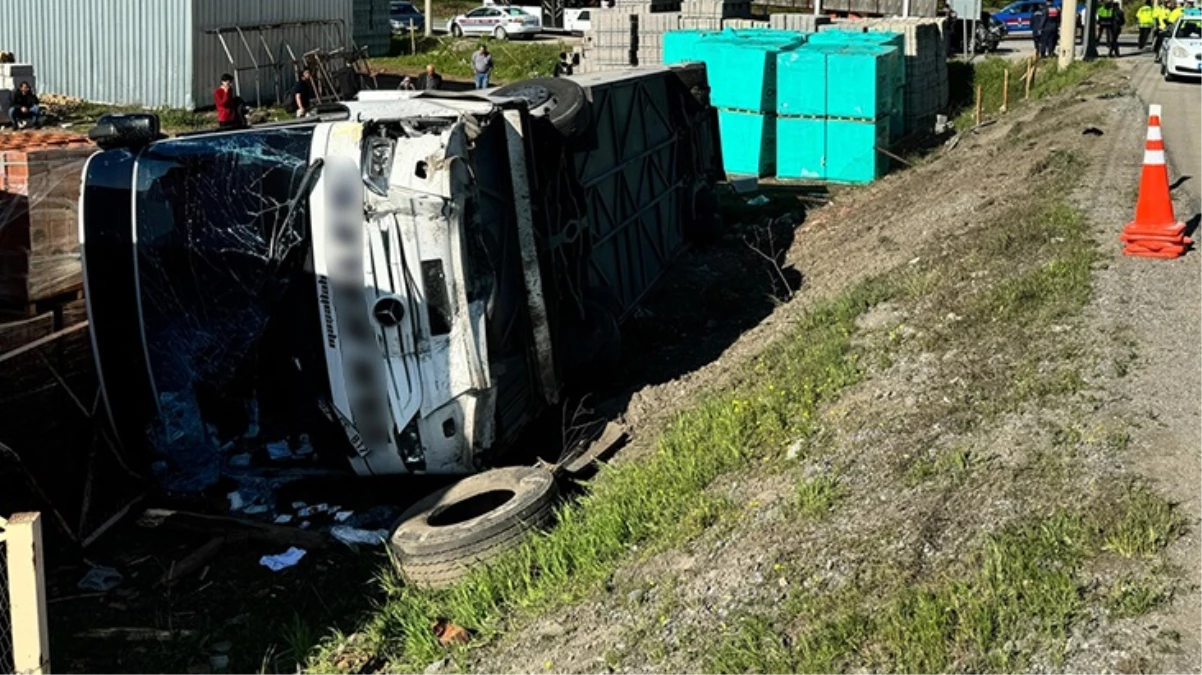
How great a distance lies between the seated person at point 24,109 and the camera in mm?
24109

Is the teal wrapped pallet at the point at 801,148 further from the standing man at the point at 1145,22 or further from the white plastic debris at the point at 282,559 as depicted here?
the standing man at the point at 1145,22

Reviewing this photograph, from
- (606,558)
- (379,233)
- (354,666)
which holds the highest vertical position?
(379,233)

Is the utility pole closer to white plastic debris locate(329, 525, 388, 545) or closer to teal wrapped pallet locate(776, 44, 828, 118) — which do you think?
teal wrapped pallet locate(776, 44, 828, 118)

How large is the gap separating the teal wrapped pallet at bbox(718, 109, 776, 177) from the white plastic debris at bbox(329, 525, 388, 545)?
13684 millimetres

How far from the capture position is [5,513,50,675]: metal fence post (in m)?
4.17

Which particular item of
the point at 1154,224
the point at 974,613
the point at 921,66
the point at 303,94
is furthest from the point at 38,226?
the point at 921,66

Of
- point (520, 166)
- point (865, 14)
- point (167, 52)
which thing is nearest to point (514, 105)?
point (520, 166)

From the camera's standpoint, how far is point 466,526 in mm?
6922

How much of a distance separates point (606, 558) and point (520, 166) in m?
2.90

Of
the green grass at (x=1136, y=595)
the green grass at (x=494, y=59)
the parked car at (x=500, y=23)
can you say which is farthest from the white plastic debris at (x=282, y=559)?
the parked car at (x=500, y=23)

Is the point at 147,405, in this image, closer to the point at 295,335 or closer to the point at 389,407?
the point at 295,335

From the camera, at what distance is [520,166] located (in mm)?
8211

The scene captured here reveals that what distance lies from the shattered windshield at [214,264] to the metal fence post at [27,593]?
3.49 metres

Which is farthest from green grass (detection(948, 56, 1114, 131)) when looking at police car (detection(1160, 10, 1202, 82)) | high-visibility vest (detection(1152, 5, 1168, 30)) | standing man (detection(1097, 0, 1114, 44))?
high-visibility vest (detection(1152, 5, 1168, 30))
